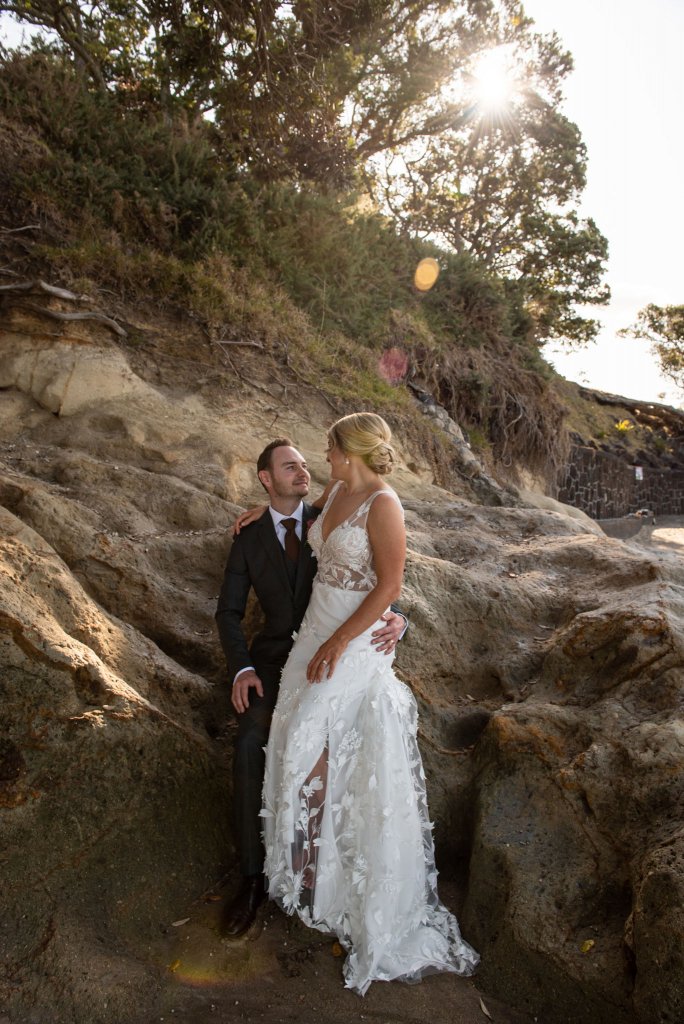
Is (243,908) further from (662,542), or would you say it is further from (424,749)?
(662,542)

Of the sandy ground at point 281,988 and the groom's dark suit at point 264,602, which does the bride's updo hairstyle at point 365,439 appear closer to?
the groom's dark suit at point 264,602

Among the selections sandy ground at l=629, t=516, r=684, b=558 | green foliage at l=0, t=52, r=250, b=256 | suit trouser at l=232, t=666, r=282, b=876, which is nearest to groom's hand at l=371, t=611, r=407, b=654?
suit trouser at l=232, t=666, r=282, b=876

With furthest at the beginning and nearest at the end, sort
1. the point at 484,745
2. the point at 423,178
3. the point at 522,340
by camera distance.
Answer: the point at 423,178, the point at 522,340, the point at 484,745

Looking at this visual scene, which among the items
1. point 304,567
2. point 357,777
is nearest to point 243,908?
point 357,777

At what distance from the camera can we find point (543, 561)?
5102 mm

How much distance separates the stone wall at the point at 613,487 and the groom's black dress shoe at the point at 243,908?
52.9 ft

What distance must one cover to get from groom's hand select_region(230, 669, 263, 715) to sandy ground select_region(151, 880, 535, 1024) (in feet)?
3.06

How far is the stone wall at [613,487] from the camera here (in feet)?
63.5

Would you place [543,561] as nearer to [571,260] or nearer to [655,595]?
[655,595]

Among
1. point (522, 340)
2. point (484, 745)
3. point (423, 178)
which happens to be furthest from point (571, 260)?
point (484, 745)

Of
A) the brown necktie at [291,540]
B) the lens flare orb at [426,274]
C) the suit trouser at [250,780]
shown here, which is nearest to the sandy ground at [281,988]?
the suit trouser at [250,780]

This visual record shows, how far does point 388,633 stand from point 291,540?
33.8 inches

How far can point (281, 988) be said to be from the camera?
3.00 m

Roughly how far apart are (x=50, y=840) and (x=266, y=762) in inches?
38.4
